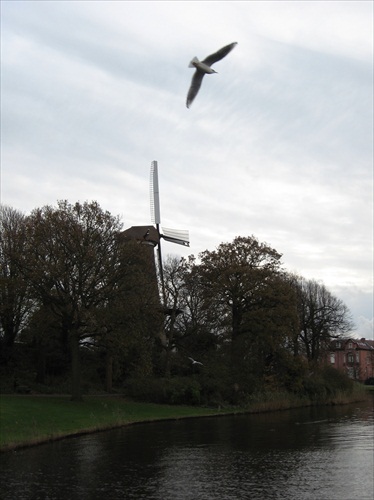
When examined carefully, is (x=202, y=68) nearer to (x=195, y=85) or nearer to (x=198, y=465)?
(x=195, y=85)

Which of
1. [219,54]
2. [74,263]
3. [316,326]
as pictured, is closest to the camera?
[219,54]

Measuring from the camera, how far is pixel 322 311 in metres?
70.2

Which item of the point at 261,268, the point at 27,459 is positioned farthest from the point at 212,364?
the point at 27,459

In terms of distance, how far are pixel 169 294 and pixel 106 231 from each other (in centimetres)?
1822

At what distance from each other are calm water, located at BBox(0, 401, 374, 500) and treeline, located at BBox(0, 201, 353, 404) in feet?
28.7

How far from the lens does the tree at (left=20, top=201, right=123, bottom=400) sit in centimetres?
3816

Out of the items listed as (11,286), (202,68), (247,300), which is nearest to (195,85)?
(202,68)

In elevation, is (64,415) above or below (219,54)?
below

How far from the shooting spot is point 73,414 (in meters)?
34.3

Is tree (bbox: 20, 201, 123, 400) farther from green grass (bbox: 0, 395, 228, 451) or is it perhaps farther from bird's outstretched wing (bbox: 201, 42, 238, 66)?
bird's outstretched wing (bbox: 201, 42, 238, 66)

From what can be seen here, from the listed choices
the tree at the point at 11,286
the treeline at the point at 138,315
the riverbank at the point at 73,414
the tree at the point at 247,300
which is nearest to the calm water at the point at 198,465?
the riverbank at the point at 73,414

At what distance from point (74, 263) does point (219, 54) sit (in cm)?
3337

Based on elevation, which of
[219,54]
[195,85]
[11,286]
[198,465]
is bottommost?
[198,465]

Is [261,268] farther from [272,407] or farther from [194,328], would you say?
[272,407]
